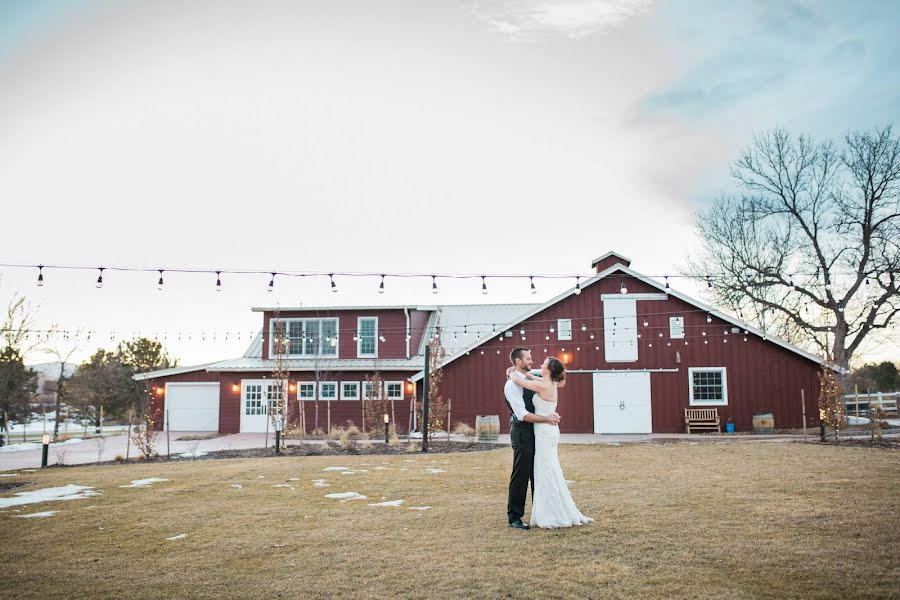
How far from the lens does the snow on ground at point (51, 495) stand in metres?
9.94

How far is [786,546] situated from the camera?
589 cm

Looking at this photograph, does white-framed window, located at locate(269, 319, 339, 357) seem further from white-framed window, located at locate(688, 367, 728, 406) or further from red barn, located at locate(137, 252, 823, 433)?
white-framed window, located at locate(688, 367, 728, 406)

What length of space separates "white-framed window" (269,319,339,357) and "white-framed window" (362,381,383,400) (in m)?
2.44

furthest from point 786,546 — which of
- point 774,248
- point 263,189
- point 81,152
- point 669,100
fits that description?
point 774,248

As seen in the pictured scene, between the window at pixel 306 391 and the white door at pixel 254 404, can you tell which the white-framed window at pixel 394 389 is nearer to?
the window at pixel 306 391

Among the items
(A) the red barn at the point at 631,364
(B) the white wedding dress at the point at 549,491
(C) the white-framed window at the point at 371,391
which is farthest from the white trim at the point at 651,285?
(B) the white wedding dress at the point at 549,491

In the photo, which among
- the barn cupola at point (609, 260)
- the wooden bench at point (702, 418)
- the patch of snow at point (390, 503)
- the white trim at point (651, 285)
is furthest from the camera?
the barn cupola at point (609, 260)

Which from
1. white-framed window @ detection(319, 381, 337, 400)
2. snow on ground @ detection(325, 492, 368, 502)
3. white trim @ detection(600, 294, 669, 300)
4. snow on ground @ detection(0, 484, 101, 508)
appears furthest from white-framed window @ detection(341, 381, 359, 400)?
snow on ground @ detection(325, 492, 368, 502)

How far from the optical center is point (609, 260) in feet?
87.3

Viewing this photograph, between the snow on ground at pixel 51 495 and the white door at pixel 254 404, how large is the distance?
1821 cm

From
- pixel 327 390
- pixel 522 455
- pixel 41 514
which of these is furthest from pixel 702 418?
pixel 41 514

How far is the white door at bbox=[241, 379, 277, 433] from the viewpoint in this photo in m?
29.7

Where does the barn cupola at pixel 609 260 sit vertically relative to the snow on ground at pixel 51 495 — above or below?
above

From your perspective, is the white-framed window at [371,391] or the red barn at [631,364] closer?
the red barn at [631,364]
